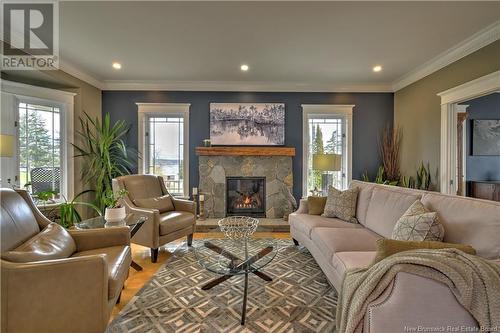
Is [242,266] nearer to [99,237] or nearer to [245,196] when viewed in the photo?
[99,237]

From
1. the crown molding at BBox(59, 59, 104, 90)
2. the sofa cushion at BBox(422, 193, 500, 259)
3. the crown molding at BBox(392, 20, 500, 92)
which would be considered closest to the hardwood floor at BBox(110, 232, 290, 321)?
the sofa cushion at BBox(422, 193, 500, 259)

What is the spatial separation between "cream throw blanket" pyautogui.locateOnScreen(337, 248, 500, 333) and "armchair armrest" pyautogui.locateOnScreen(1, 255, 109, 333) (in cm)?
140

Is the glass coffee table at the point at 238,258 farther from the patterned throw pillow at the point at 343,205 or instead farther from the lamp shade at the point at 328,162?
the lamp shade at the point at 328,162

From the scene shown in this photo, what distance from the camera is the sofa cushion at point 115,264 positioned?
1504 mm

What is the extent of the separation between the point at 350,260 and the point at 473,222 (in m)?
0.80

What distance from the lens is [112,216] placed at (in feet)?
7.52

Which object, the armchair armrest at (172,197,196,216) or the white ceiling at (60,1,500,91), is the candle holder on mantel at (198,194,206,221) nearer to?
the armchair armrest at (172,197,196,216)

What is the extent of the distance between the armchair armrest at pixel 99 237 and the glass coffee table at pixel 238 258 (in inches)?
24.7

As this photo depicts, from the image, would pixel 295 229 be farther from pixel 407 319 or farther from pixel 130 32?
pixel 130 32

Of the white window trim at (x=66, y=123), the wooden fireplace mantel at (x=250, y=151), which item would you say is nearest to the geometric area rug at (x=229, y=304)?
the wooden fireplace mantel at (x=250, y=151)

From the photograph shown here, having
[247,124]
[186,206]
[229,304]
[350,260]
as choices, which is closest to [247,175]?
[247,124]

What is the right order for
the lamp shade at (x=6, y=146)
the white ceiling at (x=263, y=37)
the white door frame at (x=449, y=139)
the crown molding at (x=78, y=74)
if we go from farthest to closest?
the crown molding at (x=78, y=74) < the white door frame at (x=449, y=139) < the lamp shade at (x=6, y=146) < the white ceiling at (x=263, y=37)

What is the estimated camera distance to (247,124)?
180 inches

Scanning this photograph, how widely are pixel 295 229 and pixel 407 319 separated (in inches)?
80.4
